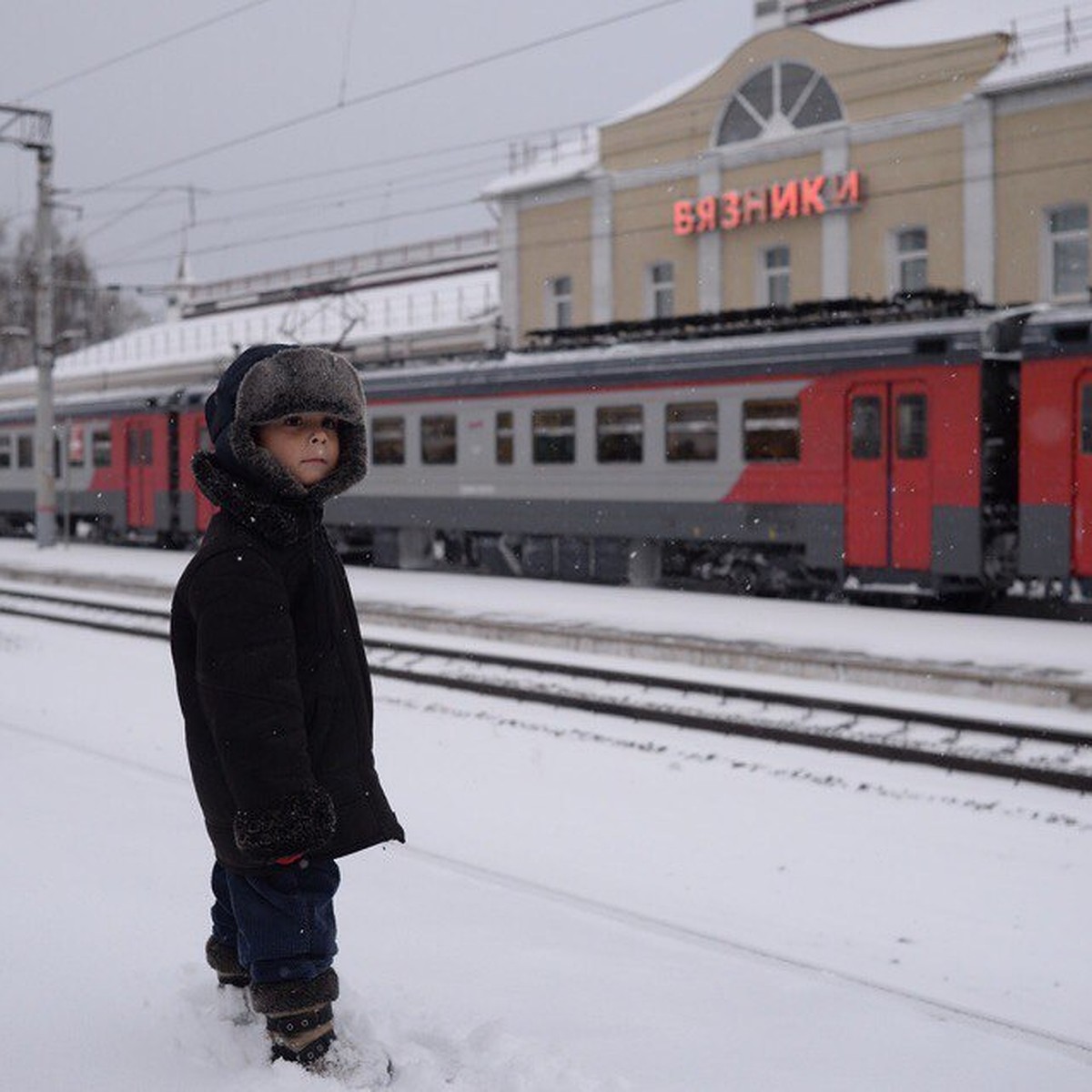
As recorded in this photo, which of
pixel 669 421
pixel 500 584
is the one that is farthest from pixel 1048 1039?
pixel 500 584

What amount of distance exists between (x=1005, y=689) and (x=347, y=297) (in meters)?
35.7

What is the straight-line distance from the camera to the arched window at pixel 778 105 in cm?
2647

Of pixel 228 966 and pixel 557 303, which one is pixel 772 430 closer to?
pixel 228 966

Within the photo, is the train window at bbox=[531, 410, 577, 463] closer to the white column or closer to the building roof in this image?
the white column

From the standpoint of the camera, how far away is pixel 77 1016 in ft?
13.5

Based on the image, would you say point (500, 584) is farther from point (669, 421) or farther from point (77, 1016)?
point (77, 1016)

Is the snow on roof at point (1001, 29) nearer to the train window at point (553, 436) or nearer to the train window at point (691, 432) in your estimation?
the train window at point (691, 432)

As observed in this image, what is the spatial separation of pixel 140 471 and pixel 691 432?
13.6 m

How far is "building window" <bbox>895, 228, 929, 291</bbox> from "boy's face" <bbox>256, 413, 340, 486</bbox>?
23.2 metres

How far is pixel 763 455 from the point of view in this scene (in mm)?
17688

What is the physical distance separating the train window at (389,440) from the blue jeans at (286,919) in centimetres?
1893

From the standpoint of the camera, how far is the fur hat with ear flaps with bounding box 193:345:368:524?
362 cm

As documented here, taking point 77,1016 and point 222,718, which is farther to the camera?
point 77,1016

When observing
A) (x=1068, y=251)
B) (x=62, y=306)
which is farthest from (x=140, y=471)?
(x=62, y=306)
